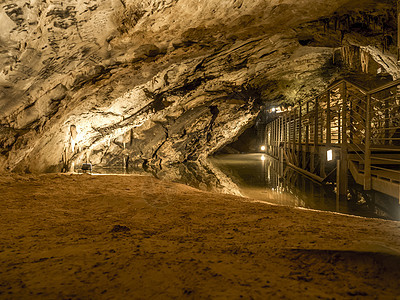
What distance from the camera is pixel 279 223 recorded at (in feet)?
7.61

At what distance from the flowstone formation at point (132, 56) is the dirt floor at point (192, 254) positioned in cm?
266

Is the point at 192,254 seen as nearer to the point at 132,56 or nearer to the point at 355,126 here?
the point at 132,56

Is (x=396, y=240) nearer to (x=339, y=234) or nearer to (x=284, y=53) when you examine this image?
(x=339, y=234)

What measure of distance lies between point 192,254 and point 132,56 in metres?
Answer: 5.17

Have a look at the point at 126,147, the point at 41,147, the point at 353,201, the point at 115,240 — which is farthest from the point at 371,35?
the point at 126,147

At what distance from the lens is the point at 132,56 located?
220 inches

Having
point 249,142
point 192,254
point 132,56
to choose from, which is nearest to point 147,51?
point 132,56

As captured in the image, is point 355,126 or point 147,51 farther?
point 355,126

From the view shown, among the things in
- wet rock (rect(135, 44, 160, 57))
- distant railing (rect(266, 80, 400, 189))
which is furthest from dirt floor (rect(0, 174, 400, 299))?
wet rock (rect(135, 44, 160, 57))

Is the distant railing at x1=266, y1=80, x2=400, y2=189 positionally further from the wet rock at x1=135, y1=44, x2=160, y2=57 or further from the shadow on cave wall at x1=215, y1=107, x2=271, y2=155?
the shadow on cave wall at x1=215, y1=107, x2=271, y2=155

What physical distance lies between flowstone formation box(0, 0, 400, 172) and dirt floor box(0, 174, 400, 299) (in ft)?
8.74

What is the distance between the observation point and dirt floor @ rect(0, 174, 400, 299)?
45.9 inches

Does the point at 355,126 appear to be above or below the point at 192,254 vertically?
above

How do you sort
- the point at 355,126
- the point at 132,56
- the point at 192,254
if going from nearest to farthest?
the point at 192,254 → the point at 132,56 → the point at 355,126
